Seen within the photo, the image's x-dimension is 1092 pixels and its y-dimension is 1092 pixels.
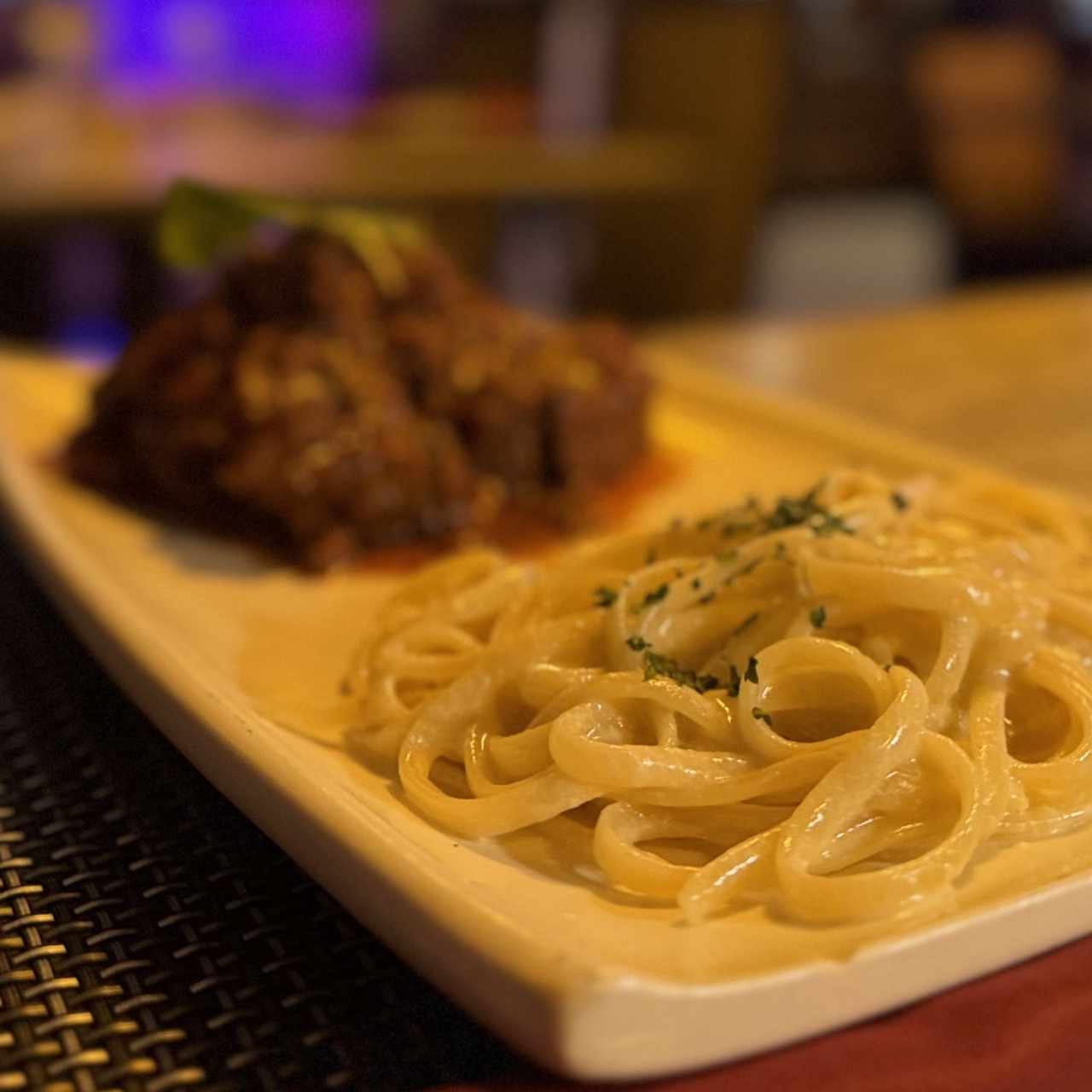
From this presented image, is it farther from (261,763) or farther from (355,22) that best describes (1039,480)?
(355,22)

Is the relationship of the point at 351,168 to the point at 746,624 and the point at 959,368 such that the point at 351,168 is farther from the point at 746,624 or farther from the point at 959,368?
the point at 746,624

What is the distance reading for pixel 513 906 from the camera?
1434 millimetres

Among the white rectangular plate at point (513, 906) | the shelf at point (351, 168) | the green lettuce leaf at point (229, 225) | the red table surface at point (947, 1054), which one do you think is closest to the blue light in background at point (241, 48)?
the shelf at point (351, 168)

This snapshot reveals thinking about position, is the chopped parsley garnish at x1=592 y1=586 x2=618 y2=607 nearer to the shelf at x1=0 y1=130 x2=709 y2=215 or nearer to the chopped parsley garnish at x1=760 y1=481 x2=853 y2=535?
the chopped parsley garnish at x1=760 y1=481 x2=853 y2=535

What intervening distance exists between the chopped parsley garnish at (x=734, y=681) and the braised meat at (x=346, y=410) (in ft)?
3.91

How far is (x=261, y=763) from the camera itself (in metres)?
1.62

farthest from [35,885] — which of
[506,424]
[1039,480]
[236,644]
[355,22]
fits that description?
[355,22]

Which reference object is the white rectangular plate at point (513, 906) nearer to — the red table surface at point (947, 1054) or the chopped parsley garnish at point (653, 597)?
the red table surface at point (947, 1054)

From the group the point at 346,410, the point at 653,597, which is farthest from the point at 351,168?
the point at 653,597

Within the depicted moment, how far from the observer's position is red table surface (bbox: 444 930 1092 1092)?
1284mm

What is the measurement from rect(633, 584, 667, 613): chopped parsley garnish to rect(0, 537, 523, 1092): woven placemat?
581 mm

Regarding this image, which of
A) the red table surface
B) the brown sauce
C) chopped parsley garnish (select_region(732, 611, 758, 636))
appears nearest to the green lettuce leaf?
the brown sauce

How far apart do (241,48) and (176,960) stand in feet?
39.6

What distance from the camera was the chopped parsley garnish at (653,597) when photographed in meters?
1.93
